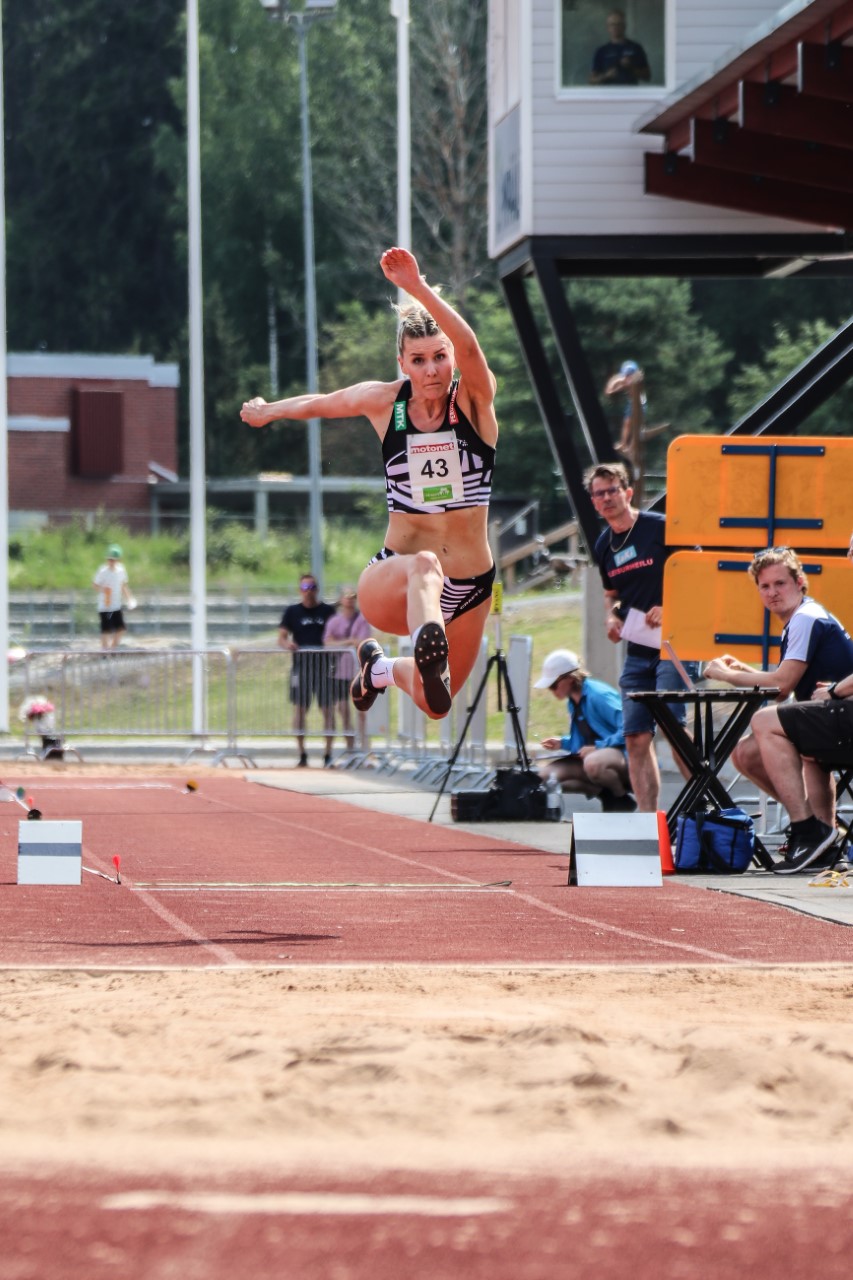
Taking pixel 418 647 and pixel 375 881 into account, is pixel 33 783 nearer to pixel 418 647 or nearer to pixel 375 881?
pixel 375 881

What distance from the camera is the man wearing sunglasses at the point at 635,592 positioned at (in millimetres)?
11914

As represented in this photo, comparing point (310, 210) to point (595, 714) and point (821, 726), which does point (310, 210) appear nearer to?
point (595, 714)

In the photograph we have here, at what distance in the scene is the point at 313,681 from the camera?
854 inches

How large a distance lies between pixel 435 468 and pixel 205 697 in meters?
14.6

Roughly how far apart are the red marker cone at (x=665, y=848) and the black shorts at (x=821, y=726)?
30.5 inches

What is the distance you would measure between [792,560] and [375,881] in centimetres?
270

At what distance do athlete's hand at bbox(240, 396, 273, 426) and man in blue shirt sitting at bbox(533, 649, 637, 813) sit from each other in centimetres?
509

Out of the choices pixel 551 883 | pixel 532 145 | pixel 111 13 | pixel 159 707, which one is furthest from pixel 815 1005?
pixel 111 13

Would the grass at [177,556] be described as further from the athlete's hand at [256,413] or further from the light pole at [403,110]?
the athlete's hand at [256,413]

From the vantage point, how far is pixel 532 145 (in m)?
19.2

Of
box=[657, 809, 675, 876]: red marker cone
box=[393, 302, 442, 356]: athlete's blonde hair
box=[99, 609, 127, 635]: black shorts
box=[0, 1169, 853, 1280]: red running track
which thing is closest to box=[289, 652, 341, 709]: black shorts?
box=[99, 609, 127, 635]: black shorts

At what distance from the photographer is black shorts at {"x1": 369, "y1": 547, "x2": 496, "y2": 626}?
8.31m

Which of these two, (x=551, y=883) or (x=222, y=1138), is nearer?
(x=222, y=1138)

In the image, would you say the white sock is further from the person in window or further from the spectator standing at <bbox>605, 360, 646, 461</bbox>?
the spectator standing at <bbox>605, 360, 646, 461</bbox>
